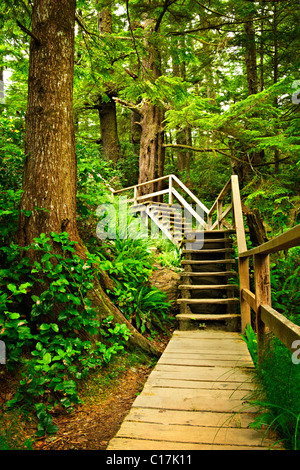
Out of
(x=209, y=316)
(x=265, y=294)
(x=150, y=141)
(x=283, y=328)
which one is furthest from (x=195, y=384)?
(x=150, y=141)

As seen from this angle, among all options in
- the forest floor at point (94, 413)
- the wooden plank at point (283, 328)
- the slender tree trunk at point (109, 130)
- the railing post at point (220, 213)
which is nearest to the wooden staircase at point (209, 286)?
the railing post at point (220, 213)

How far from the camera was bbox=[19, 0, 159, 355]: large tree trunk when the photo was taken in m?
3.02

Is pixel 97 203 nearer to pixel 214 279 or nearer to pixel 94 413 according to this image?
pixel 214 279

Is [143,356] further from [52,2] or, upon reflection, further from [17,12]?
[17,12]

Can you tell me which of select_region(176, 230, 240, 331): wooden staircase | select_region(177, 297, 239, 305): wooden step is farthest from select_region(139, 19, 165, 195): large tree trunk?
select_region(177, 297, 239, 305): wooden step

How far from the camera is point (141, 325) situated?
4371 mm

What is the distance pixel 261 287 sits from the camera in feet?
9.15

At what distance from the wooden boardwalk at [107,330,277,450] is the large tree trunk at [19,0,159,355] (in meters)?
0.98

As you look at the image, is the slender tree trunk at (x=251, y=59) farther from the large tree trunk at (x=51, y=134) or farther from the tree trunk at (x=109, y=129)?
the large tree trunk at (x=51, y=134)

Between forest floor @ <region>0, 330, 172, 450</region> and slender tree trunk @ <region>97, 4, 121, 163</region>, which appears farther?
slender tree trunk @ <region>97, 4, 121, 163</region>

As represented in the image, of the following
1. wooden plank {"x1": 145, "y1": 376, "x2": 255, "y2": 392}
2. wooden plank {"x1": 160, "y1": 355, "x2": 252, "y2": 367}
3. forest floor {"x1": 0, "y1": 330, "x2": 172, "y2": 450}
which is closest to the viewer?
forest floor {"x1": 0, "y1": 330, "x2": 172, "y2": 450}

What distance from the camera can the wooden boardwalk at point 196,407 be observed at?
183cm

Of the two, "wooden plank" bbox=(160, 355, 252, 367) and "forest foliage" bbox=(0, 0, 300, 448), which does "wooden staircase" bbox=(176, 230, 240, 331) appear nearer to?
"forest foliage" bbox=(0, 0, 300, 448)
